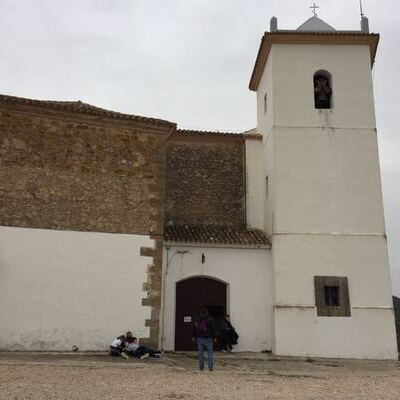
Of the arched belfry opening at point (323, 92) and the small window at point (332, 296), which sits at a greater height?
the arched belfry opening at point (323, 92)

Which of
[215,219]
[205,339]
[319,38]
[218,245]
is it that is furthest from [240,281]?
[319,38]

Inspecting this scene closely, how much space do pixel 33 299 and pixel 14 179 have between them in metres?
2.92

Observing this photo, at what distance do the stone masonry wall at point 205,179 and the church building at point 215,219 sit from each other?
46 millimetres

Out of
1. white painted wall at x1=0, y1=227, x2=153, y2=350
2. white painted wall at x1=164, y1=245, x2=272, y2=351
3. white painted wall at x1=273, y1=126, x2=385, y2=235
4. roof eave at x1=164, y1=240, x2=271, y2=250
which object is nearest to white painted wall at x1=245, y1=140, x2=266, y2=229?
roof eave at x1=164, y1=240, x2=271, y2=250

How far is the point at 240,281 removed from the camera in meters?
14.0

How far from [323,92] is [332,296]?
634cm

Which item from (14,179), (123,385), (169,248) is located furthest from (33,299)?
(123,385)

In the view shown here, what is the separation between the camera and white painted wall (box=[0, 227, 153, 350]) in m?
11.4

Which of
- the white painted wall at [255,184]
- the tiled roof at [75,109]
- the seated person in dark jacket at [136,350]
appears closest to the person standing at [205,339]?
the seated person in dark jacket at [136,350]

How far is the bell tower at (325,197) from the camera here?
43.5 feet

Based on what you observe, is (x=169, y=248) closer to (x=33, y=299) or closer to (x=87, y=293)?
(x=87, y=293)

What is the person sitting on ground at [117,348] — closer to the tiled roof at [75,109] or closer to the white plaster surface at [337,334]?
the white plaster surface at [337,334]

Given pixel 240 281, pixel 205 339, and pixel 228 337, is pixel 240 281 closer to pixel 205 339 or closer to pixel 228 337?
pixel 228 337

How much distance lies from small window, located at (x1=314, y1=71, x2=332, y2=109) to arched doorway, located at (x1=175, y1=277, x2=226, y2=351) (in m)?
6.40
